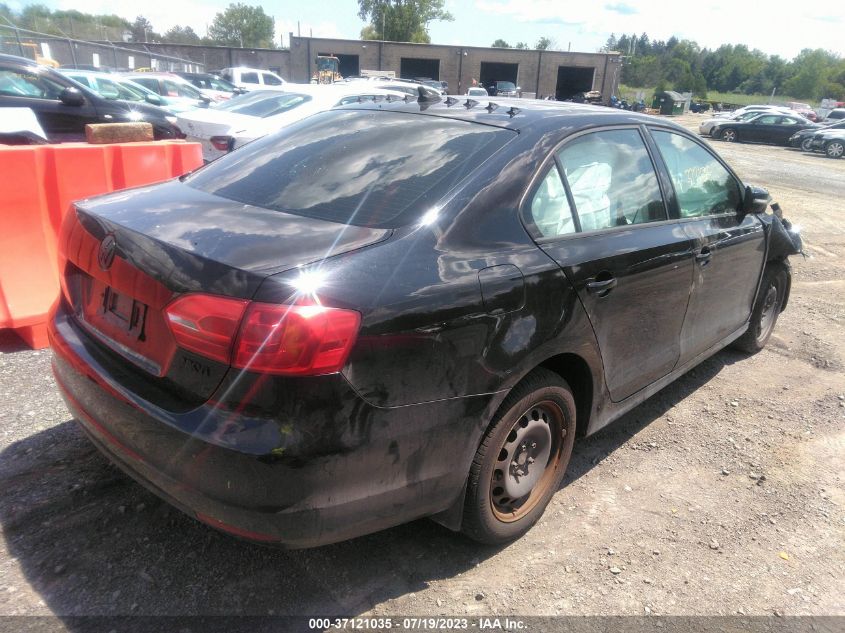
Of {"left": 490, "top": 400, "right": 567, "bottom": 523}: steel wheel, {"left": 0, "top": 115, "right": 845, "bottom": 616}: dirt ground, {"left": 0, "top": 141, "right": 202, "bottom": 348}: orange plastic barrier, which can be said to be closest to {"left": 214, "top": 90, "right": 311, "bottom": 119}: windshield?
{"left": 0, "top": 141, "right": 202, "bottom": 348}: orange plastic barrier

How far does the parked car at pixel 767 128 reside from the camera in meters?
31.5

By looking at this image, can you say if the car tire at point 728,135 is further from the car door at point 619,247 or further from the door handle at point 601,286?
the door handle at point 601,286

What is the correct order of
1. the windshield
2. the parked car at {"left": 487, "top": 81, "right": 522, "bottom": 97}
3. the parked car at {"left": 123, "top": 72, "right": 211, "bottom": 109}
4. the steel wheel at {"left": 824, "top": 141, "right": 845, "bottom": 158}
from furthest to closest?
the parked car at {"left": 487, "top": 81, "right": 522, "bottom": 97} < the steel wheel at {"left": 824, "top": 141, "right": 845, "bottom": 158} < the parked car at {"left": 123, "top": 72, "right": 211, "bottom": 109} < the windshield

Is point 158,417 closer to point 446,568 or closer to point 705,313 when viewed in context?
point 446,568

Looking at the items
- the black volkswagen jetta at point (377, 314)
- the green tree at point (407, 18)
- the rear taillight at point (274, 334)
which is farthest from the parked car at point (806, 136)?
the green tree at point (407, 18)

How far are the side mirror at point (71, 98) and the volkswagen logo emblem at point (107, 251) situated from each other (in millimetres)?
7997

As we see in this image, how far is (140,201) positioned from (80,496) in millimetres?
1316

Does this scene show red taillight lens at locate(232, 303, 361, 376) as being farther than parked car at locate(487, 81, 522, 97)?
No

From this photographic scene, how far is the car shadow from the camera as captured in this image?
230cm

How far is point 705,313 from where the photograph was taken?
3770 millimetres

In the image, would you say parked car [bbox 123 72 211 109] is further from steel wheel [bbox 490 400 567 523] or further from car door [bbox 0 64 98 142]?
steel wheel [bbox 490 400 567 523]

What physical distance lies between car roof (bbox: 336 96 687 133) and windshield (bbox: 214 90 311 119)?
6.44 metres

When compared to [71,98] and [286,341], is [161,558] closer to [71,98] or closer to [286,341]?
[286,341]

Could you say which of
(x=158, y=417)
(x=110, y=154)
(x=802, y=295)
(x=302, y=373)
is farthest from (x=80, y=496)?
(x=802, y=295)
